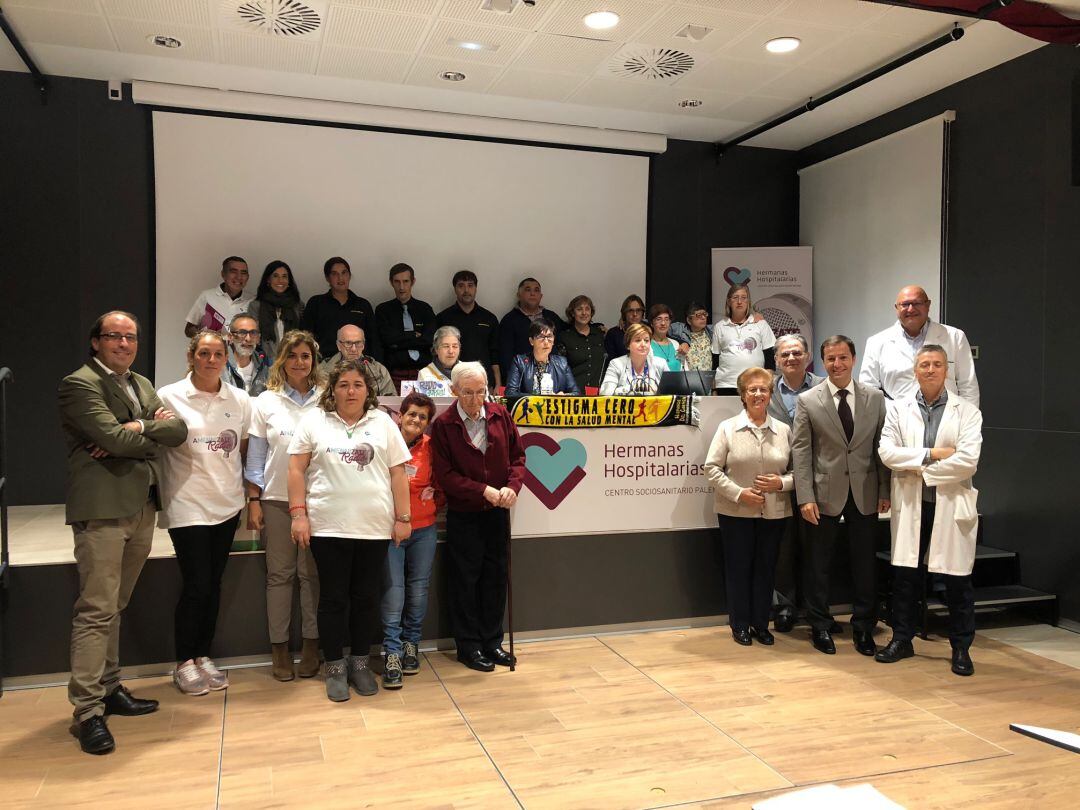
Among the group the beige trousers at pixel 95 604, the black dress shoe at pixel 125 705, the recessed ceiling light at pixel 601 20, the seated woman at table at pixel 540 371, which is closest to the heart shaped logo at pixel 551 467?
the seated woman at table at pixel 540 371

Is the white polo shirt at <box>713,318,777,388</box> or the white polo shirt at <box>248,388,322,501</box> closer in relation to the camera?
the white polo shirt at <box>248,388,322,501</box>

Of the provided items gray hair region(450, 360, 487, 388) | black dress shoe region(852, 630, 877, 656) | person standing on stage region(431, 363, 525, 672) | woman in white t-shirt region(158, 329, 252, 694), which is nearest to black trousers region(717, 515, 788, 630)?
black dress shoe region(852, 630, 877, 656)

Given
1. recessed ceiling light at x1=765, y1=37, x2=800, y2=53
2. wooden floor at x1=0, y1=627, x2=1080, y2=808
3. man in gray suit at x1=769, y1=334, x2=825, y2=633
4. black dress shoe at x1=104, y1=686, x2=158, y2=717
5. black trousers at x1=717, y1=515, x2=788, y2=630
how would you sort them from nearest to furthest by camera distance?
wooden floor at x1=0, y1=627, x2=1080, y2=808 < black dress shoe at x1=104, y1=686, x2=158, y2=717 < black trousers at x1=717, y1=515, x2=788, y2=630 < man in gray suit at x1=769, y1=334, x2=825, y2=633 < recessed ceiling light at x1=765, y1=37, x2=800, y2=53

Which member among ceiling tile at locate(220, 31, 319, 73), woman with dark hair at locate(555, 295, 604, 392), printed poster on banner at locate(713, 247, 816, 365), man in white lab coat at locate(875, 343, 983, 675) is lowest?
man in white lab coat at locate(875, 343, 983, 675)

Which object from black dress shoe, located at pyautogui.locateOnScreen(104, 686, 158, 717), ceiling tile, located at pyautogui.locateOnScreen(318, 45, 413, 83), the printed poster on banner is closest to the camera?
black dress shoe, located at pyautogui.locateOnScreen(104, 686, 158, 717)

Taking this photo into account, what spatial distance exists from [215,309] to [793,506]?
4.48 meters

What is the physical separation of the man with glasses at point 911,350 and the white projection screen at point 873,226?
5.18 feet

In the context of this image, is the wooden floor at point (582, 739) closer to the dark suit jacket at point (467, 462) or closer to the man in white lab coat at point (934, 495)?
the man in white lab coat at point (934, 495)

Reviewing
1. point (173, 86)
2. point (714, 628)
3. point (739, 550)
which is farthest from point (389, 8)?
point (714, 628)

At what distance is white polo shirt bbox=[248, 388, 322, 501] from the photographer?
378 cm

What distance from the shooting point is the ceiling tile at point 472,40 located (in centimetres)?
536

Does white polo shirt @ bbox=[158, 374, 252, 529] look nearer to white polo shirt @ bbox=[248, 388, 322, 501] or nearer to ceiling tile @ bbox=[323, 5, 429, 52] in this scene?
white polo shirt @ bbox=[248, 388, 322, 501]

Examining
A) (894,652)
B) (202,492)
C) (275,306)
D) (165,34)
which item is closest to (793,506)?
(894,652)

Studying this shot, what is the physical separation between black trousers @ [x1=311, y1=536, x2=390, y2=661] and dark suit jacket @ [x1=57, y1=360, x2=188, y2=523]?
30.1 inches
